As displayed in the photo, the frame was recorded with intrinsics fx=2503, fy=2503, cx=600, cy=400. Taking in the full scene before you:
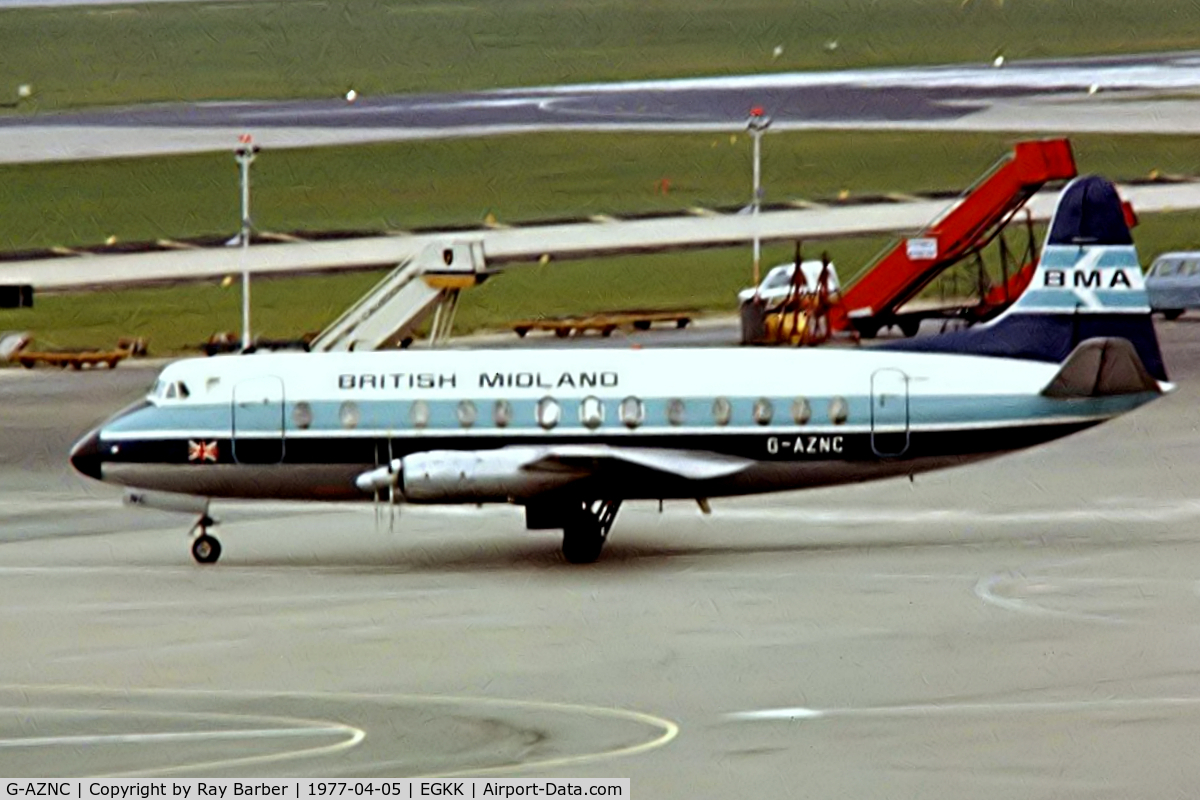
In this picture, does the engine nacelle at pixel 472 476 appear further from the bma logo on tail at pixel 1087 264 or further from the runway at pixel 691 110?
the runway at pixel 691 110

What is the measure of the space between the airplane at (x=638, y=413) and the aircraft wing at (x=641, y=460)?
4cm

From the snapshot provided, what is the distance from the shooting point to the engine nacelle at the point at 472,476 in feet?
133

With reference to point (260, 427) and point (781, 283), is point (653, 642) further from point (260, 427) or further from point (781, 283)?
point (781, 283)

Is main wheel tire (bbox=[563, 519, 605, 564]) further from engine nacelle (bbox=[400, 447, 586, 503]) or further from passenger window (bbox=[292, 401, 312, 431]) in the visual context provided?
passenger window (bbox=[292, 401, 312, 431])

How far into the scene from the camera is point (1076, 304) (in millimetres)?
43094

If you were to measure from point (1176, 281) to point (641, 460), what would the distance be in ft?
150

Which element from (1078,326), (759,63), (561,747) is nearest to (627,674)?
(561,747)

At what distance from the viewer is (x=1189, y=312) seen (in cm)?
8819

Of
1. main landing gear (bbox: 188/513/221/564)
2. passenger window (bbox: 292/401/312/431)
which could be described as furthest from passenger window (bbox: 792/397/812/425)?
main landing gear (bbox: 188/513/221/564)

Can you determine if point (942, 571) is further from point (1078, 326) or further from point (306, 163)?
point (306, 163)

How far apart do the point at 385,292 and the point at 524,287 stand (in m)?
25.8

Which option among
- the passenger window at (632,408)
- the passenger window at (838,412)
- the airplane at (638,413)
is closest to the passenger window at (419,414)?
the airplane at (638,413)

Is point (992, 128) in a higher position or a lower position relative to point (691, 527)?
higher
